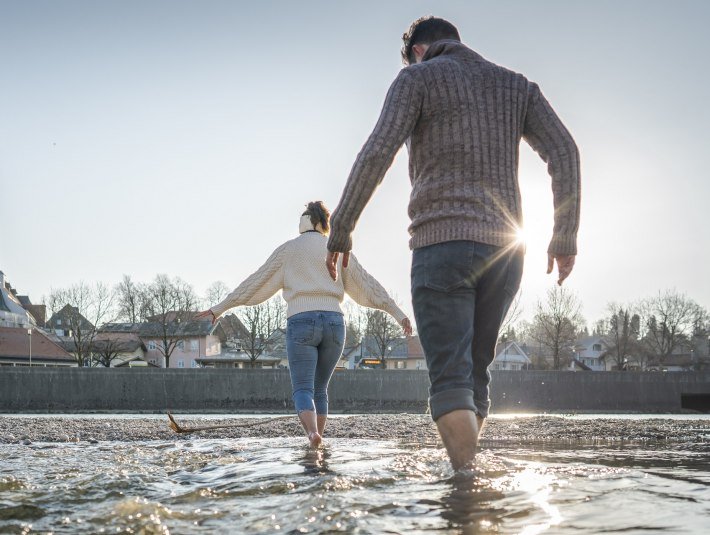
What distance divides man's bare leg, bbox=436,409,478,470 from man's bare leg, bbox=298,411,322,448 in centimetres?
219

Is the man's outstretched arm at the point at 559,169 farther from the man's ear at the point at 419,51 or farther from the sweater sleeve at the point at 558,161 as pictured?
the man's ear at the point at 419,51

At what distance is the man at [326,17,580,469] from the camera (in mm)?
3502

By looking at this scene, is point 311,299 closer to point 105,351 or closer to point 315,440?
point 315,440

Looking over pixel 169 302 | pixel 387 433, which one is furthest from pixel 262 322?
pixel 387 433

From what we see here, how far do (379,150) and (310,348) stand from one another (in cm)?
255

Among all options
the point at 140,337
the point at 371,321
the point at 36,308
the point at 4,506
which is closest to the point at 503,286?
the point at 4,506

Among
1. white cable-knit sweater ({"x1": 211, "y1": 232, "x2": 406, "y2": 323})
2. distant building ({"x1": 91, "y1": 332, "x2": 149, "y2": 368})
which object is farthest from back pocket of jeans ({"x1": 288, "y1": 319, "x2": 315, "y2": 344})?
distant building ({"x1": 91, "y1": 332, "x2": 149, "y2": 368})

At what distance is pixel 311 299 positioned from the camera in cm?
584

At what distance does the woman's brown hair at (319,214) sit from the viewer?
608 centimetres

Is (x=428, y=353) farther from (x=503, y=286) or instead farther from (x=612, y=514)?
(x=612, y=514)

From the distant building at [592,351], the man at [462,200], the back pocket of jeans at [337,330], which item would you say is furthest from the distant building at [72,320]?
the distant building at [592,351]

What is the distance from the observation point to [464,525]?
2355 mm

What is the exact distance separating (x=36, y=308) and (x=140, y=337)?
36.5 metres

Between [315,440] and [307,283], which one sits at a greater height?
[307,283]
